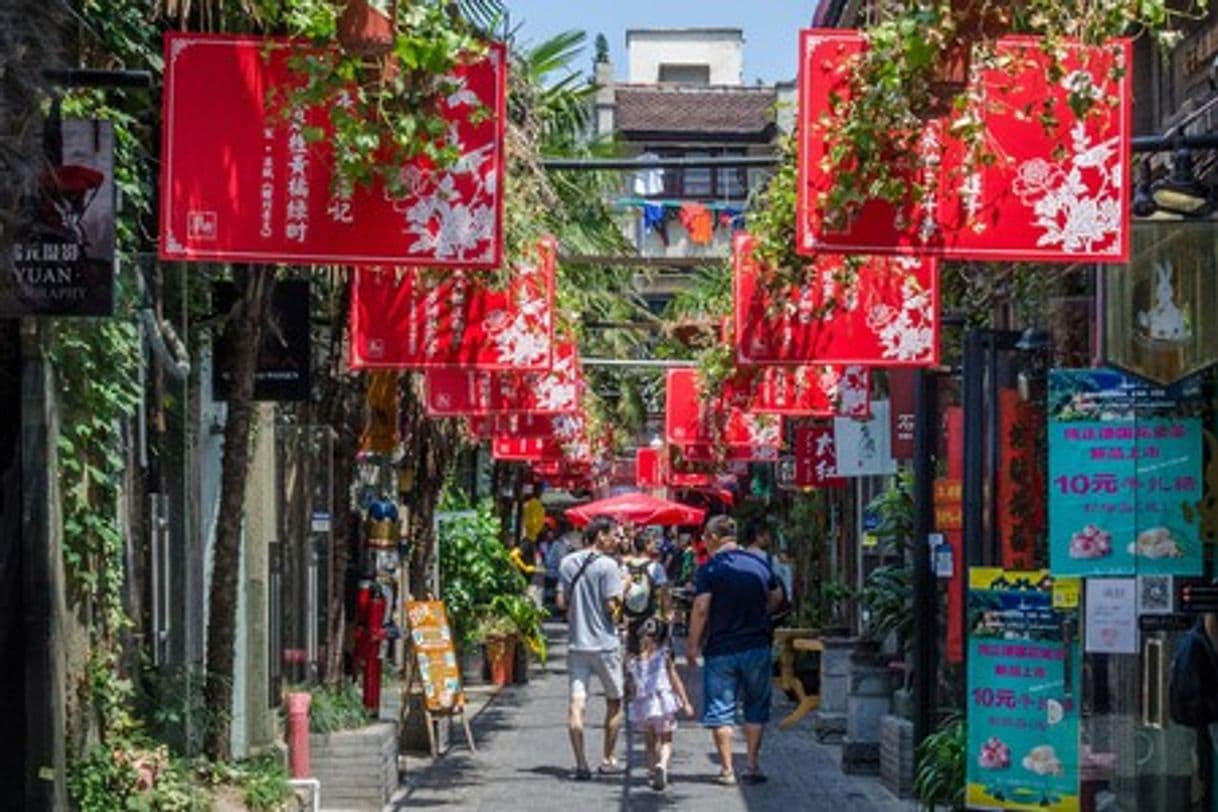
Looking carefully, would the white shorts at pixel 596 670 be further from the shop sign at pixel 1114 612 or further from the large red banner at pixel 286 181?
the large red banner at pixel 286 181

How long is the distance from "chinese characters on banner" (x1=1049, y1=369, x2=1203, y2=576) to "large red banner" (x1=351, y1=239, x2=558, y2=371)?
4405 millimetres

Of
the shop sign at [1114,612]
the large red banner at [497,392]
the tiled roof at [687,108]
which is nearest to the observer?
the shop sign at [1114,612]

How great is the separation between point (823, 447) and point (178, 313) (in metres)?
15.2

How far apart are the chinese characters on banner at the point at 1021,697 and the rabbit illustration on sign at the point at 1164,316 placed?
152cm

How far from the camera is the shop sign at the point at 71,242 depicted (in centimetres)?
1015

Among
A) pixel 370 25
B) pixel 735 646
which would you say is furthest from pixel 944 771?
pixel 370 25

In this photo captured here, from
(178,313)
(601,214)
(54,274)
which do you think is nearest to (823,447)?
(601,214)

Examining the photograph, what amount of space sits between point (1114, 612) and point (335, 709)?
7.00 metres

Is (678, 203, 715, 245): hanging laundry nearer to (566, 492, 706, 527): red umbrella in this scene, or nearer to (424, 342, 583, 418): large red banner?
(566, 492, 706, 527): red umbrella

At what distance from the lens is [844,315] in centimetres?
1617

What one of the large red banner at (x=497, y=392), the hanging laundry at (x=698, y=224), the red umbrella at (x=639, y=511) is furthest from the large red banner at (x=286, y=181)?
the red umbrella at (x=639, y=511)

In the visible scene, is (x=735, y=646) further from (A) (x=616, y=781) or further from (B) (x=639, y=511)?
(B) (x=639, y=511)

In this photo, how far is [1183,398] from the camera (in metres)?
12.7

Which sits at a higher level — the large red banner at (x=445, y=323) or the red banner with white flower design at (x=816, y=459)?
the large red banner at (x=445, y=323)
